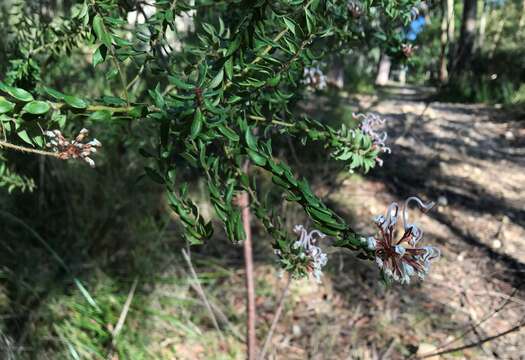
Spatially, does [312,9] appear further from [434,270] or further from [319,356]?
[434,270]

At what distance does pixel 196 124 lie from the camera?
74 centimetres

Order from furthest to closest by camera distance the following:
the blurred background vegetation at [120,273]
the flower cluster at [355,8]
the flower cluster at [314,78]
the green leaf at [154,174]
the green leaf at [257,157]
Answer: the blurred background vegetation at [120,273] < the flower cluster at [314,78] < the flower cluster at [355,8] < the green leaf at [154,174] < the green leaf at [257,157]

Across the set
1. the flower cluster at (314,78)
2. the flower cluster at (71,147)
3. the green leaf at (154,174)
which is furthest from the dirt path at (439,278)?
the flower cluster at (71,147)

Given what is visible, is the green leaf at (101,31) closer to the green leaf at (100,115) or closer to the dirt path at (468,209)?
the green leaf at (100,115)

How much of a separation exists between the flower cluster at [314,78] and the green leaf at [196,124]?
936mm

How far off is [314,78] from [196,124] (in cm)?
102

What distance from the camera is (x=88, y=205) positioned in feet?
8.74

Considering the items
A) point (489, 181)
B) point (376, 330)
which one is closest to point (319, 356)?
point (376, 330)

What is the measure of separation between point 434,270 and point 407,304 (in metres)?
0.36

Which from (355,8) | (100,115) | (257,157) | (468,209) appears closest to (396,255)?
(257,157)

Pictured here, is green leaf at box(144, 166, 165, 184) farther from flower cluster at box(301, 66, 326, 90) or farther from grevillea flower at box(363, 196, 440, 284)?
flower cluster at box(301, 66, 326, 90)

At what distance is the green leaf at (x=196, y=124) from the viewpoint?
734 millimetres

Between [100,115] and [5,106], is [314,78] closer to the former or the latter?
[100,115]

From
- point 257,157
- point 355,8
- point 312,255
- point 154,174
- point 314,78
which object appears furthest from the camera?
point 314,78
